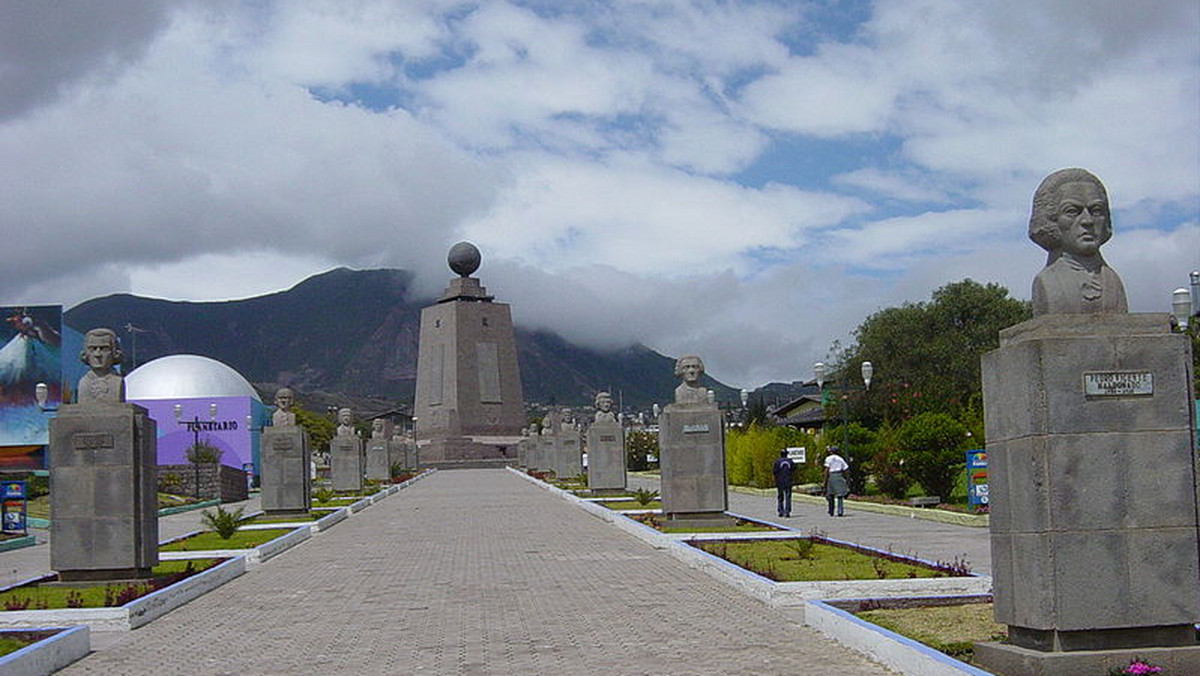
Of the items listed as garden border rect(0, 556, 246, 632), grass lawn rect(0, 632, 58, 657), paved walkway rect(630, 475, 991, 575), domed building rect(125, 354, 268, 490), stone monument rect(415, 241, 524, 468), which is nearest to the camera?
grass lawn rect(0, 632, 58, 657)

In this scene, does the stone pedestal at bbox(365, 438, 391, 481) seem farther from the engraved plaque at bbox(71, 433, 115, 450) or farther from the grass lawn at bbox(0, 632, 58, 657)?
the grass lawn at bbox(0, 632, 58, 657)

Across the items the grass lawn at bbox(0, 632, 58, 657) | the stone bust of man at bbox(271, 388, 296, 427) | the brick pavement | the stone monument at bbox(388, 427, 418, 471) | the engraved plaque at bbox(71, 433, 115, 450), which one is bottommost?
the brick pavement

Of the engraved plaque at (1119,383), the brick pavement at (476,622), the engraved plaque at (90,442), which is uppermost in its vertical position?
the engraved plaque at (1119,383)

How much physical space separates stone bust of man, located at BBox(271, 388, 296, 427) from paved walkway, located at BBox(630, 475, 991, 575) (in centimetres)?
889

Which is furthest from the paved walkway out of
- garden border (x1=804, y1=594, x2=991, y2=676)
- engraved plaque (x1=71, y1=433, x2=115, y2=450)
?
engraved plaque (x1=71, y1=433, x2=115, y2=450)

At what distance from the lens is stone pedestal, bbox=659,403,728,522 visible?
61.2ft

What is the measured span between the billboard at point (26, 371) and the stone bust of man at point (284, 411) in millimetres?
35368

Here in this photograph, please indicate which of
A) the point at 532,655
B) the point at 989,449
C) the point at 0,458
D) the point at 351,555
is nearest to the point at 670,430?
the point at 351,555

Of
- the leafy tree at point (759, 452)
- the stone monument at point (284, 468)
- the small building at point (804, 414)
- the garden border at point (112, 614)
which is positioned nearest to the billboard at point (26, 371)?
the small building at point (804, 414)

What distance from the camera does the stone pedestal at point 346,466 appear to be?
34938 mm

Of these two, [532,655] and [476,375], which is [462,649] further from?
[476,375]

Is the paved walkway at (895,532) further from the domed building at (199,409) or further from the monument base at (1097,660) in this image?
the domed building at (199,409)

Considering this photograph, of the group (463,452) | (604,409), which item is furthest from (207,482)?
(463,452)

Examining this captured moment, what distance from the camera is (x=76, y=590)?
12.1 meters
